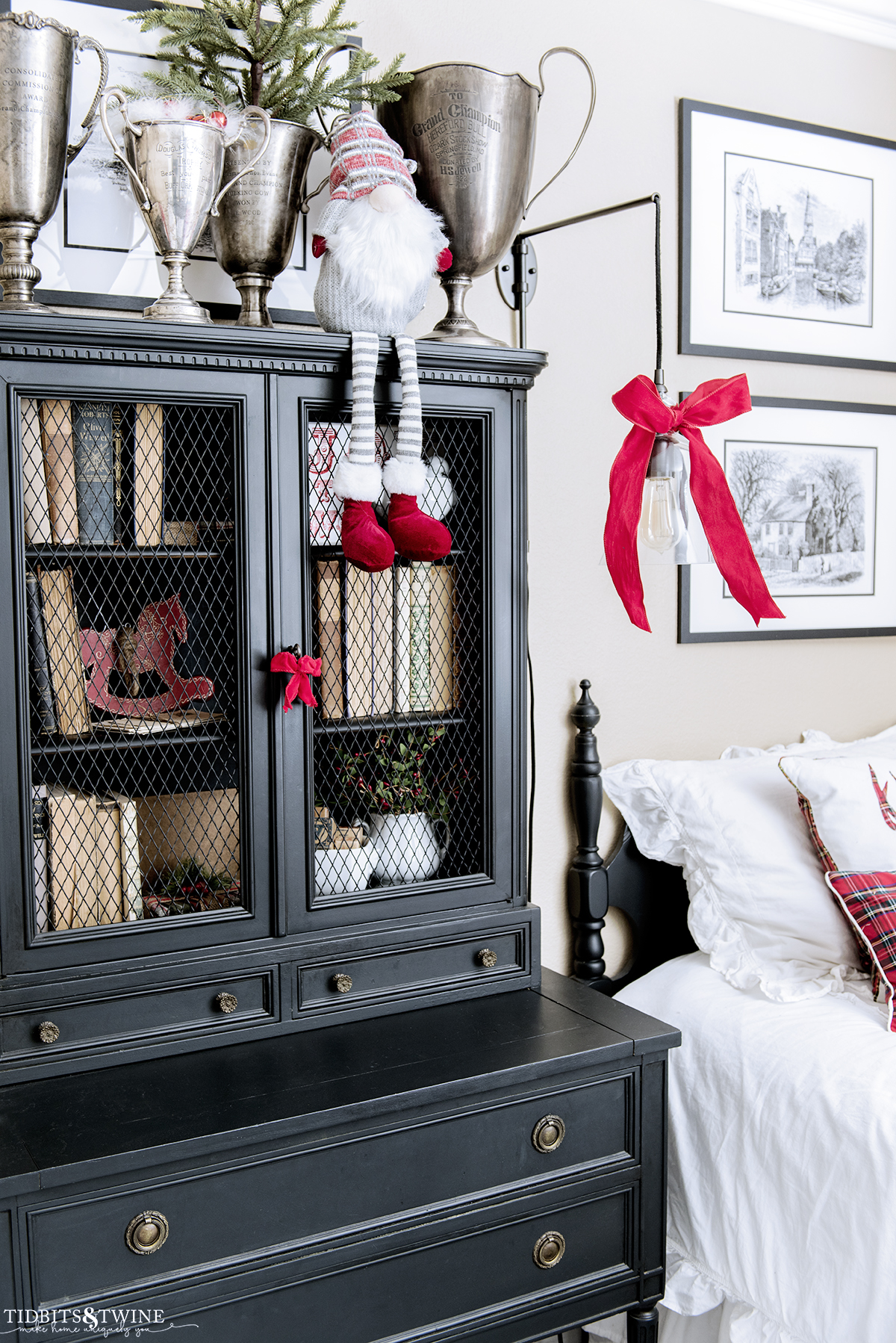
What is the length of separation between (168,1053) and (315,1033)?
22 cm

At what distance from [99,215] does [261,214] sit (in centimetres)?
30

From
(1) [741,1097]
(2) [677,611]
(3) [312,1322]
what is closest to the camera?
(3) [312,1322]

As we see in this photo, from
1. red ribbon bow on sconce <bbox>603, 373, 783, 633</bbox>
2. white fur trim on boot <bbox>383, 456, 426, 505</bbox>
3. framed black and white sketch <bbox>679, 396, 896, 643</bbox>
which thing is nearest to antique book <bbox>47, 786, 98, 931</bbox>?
white fur trim on boot <bbox>383, 456, 426, 505</bbox>

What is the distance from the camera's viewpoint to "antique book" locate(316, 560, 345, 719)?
1.68m

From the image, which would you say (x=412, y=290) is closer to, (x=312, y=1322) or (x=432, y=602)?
(x=432, y=602)

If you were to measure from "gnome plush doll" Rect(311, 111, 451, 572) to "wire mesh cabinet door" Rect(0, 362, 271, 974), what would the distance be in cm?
15

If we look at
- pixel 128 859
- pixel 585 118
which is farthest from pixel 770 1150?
pixel 585 118

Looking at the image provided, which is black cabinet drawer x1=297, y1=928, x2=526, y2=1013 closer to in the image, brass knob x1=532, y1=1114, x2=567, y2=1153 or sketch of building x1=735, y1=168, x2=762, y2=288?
brass knob x1=532, y1=1114, x2=567, y2=1153

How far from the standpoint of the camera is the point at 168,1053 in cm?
153

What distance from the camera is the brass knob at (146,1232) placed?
1292 mm

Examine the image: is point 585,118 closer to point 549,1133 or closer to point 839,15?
point 839,15

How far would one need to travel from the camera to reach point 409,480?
1575 millimetres

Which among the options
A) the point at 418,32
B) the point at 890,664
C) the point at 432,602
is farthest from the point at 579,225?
the point at 890,664

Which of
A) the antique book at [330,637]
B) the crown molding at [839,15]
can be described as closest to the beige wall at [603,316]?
the crown molding at [839,15]
